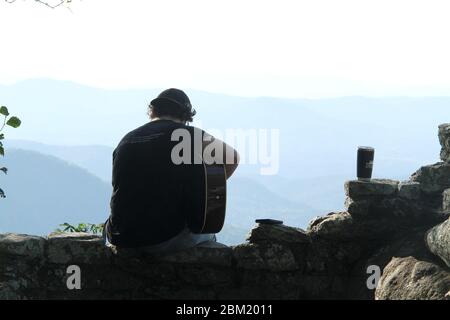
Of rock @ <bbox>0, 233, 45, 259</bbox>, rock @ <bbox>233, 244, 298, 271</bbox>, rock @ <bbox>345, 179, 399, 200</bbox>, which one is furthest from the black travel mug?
rock @ <bbox>0, 233, 45, 259</bbox>

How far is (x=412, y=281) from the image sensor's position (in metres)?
5.21

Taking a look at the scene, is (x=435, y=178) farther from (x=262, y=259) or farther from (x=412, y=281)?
(x=262, y=259)

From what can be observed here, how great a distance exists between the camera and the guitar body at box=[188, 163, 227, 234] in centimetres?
598

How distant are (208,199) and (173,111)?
0.88 m

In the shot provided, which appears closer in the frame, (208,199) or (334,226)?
(208,199)

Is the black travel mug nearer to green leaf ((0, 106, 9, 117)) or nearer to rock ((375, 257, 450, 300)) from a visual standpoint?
rock ((375, 257, 450, 300))

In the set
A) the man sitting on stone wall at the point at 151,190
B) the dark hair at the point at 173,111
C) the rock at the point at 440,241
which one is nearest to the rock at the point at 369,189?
the rock at the point at 440,241

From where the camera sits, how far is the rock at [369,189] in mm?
6320

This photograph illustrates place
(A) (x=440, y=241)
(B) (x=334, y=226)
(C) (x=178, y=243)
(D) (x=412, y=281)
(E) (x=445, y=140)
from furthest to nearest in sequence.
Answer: (B) (x=334, y=226), (E) (x=445, y=140), (C) (x=178, y=243), (A) (x=440, y=241), (D) (x=412, y=281)

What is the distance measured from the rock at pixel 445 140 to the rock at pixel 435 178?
79mm

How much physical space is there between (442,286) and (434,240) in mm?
588

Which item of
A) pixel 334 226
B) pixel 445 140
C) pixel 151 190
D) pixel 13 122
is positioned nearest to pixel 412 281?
pixel 334 226
